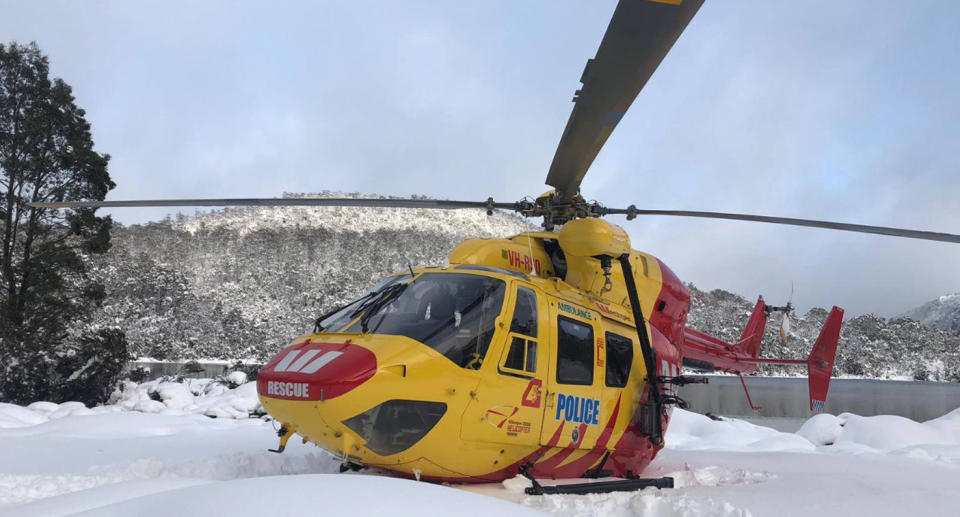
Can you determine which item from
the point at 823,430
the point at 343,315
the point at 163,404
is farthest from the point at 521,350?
the point at 163,404

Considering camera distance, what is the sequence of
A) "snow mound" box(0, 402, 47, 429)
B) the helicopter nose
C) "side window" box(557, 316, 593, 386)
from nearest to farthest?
1. the helicopter nose
2. "side window" box(557, 316, 593, 386)
3. "snow mound" box(0, 402, 47, 429)

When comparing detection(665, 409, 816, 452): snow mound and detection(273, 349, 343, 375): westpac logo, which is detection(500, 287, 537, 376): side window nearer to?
detection(273, 349, 343, 375): westpac logo

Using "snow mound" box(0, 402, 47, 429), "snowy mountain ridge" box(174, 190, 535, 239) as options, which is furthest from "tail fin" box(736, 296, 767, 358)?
"snowy mountain ridge" box(174, 190, 535, 239)

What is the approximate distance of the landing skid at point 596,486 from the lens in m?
4.86

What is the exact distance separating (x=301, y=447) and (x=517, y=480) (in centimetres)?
366

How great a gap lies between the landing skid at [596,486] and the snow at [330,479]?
8 cm

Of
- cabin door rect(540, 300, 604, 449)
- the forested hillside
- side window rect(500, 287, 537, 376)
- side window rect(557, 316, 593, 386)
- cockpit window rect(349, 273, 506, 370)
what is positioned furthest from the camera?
the forested hillside

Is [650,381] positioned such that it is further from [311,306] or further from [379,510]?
[311,306]

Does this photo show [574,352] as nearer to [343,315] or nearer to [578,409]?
[578,409]

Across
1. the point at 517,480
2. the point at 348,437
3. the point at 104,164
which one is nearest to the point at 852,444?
the point at 517,480

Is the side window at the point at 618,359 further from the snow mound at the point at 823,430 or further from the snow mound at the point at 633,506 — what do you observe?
the snow mound at the point at 823,430

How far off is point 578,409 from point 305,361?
8.24 ft

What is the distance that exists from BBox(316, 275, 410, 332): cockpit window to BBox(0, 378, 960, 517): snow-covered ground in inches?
46.1

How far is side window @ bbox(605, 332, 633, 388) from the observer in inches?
238
